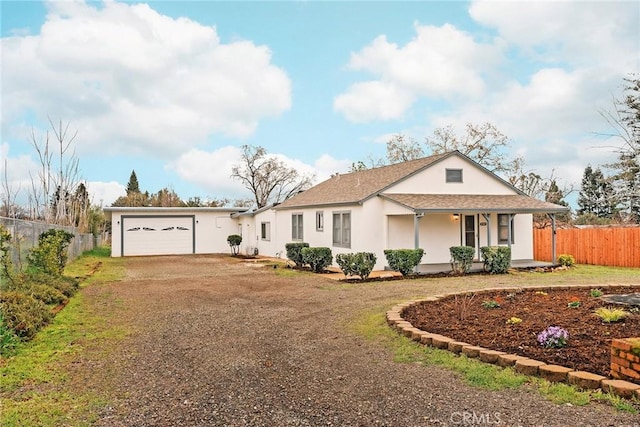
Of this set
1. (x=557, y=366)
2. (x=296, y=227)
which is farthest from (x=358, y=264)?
(x=557, y=366)

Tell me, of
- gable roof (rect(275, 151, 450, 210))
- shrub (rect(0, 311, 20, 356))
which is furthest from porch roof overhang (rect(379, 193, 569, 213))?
shrub (rect(0, 311, 20, 356))

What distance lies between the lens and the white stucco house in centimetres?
1700

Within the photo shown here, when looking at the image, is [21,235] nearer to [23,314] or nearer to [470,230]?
[23,314]

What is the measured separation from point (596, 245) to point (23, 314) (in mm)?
19063

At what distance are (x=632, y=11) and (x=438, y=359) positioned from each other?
14.2 metres

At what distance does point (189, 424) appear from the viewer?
386 cm

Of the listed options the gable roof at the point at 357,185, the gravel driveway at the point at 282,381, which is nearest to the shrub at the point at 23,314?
the gravel driveway at the point at 282,381

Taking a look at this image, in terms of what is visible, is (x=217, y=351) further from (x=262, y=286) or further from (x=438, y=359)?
(x=262, y=286)

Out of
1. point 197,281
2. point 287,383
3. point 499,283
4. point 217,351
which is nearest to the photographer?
point 287,383

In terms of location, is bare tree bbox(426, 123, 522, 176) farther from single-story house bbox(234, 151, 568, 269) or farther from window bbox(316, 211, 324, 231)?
window bbox(316, 211, 324, 231)

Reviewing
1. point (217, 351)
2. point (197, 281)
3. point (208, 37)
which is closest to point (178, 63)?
point (208, 37)

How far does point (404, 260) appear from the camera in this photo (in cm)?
1498

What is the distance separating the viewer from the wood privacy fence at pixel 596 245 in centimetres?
1794

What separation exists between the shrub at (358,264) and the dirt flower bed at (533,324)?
4.76 metres
